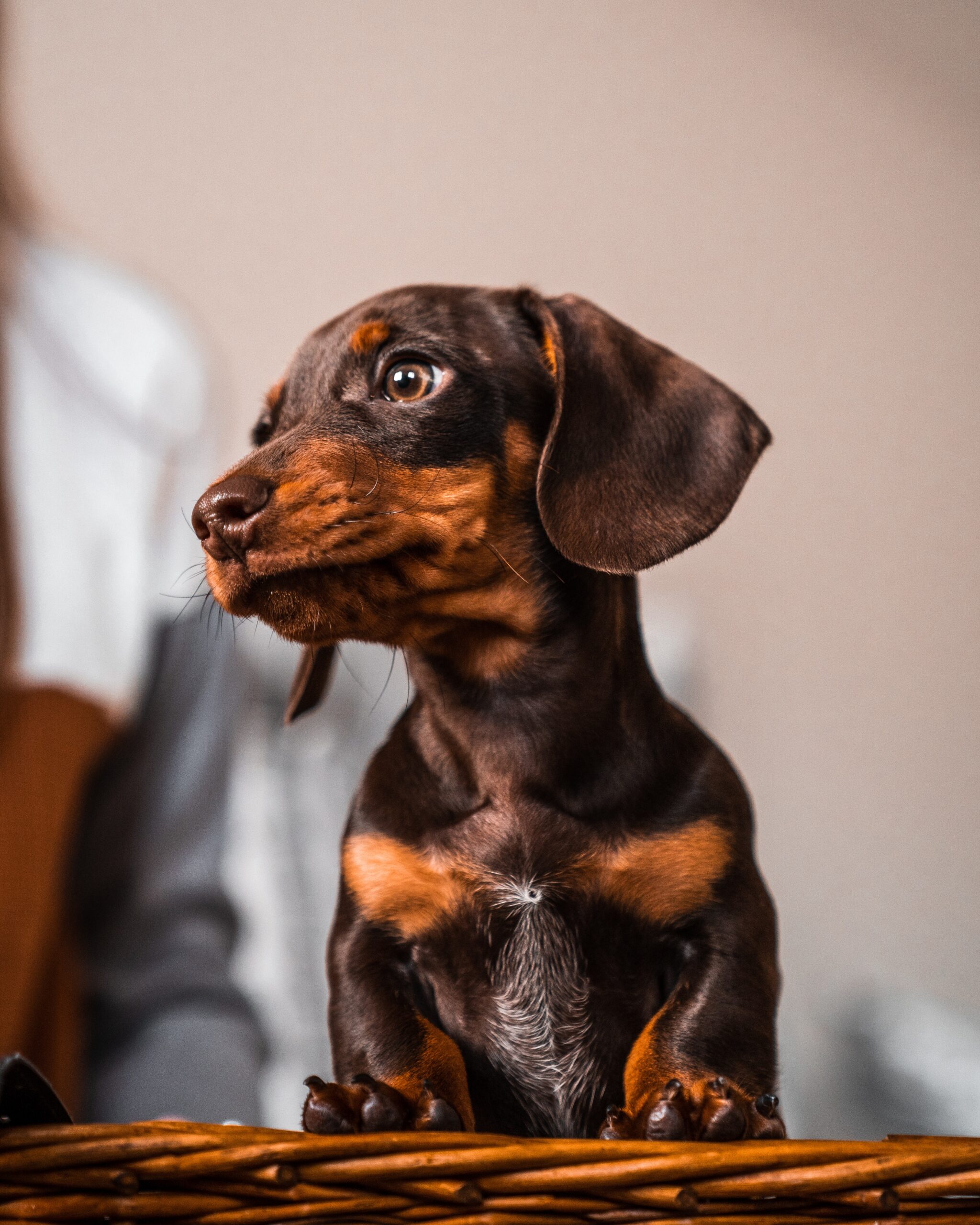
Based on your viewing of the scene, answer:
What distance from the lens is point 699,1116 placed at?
0.75 metres

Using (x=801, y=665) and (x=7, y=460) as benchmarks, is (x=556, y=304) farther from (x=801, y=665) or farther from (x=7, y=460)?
(x=801, y=665)

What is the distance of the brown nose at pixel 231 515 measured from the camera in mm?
805

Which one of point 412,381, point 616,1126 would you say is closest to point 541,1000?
point 616,1126

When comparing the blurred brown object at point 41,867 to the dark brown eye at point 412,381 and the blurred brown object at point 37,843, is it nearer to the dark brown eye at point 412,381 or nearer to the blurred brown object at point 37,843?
the blurred brown object at point 37,843

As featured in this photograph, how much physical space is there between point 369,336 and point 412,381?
58mm

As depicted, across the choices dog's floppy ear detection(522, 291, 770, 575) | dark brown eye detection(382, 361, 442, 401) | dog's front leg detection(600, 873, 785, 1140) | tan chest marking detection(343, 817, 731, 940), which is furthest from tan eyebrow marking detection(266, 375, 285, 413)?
dog's front leg detection(600, 873, 785, 1140)

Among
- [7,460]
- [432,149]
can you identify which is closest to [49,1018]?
[7,460]

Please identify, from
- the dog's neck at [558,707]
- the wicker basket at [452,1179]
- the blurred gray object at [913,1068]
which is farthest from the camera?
the blurred gray object at [913,1068]

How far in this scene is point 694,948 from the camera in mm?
879

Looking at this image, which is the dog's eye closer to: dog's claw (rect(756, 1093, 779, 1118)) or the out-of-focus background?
dog's claw (rect(756, 1093, 779, 1118))

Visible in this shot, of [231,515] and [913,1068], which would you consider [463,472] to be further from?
[913,1068]

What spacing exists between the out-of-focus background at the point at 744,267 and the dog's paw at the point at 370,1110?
1597mm

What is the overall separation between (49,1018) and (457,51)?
7.87 ft

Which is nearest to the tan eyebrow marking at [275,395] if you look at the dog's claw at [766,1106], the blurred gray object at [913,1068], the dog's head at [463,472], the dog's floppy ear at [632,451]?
the dog's head at [463,472]
